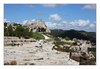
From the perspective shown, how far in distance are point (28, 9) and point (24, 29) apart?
45 cm

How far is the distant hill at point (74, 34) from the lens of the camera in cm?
617

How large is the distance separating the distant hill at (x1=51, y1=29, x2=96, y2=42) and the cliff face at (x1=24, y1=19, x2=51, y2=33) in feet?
0.60

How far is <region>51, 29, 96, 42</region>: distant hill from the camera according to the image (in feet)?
20.2

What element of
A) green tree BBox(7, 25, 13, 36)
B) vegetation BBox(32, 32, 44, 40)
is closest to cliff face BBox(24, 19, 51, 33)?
vegetation BBox(32, 32, 44, 40)

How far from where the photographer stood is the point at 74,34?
20.3ft

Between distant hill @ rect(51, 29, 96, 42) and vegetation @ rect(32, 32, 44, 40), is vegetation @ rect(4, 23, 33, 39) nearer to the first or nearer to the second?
vegetation @ rect(32, 32, 44, 40)

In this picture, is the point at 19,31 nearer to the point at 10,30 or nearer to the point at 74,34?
the point at 10,30

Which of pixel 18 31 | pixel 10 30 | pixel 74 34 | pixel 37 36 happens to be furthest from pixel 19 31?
pixel 74 34

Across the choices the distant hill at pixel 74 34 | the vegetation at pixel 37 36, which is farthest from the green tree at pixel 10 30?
the distant hill at pixel 74 34

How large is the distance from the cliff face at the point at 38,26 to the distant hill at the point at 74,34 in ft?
0.60

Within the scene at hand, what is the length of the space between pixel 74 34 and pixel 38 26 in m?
0.83

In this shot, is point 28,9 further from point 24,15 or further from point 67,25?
point 67,25

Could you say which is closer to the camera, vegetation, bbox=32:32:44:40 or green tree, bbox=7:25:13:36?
green tree, bbox=7:25:13:36

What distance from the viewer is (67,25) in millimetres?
6234
